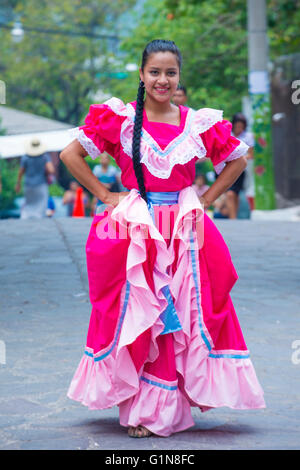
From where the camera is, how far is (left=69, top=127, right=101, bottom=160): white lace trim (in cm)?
443

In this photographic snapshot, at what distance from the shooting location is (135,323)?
429cm

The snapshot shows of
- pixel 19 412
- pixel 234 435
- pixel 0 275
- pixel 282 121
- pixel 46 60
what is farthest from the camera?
pixel 46 60

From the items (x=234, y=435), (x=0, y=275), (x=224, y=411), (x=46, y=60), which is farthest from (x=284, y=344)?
(x=46, y=60)

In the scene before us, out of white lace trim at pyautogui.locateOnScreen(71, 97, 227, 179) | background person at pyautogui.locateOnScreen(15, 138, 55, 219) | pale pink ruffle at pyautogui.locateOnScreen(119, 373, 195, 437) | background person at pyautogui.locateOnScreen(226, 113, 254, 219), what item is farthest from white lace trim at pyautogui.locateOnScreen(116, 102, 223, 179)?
background person at pyautogui.locateOnScreen(15, 138, 55, 219)

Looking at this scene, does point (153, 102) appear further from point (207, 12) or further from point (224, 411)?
point (207, 12)

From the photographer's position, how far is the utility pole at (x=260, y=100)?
17.1m

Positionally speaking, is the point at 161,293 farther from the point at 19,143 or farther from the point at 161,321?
the point at 19,143

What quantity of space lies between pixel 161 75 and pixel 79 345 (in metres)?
2.41

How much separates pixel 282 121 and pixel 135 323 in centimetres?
1906

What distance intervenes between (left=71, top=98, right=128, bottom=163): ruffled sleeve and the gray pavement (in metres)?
1.27

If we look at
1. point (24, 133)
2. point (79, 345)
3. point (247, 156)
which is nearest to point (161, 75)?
point (79, 345)

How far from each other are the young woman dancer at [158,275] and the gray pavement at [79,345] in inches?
7.1

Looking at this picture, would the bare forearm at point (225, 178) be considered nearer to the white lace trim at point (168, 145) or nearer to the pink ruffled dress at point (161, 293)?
the pink ruffled dress at point (161, 293)

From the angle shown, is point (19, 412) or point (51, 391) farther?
point (51, 391)
